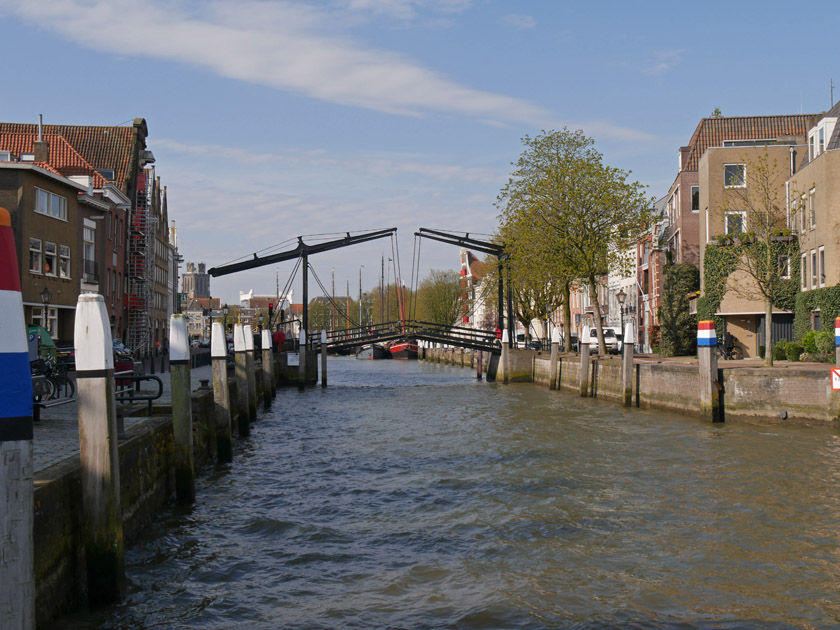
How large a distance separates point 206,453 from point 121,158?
3948 cm

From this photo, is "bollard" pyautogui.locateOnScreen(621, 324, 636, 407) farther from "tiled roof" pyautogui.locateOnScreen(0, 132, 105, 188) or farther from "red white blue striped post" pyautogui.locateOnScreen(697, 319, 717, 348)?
"tiled roof" pyautogui.locateOnScreen(0, 132, 105, 188)

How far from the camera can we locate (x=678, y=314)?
42.4 meters

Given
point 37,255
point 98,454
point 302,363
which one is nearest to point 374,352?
point 302,363

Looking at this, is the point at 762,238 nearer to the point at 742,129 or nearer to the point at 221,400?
the point at 221,400

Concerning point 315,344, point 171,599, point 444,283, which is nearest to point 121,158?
point 315,344

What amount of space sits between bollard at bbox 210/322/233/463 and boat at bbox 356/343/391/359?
71.3 metres

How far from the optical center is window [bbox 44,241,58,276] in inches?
1411

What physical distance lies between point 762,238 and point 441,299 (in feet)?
241

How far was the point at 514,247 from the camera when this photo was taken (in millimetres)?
42312

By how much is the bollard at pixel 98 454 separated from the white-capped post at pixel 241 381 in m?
14.3

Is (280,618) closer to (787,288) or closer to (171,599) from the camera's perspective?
(171,599)

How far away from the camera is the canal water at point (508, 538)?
7.87 metres

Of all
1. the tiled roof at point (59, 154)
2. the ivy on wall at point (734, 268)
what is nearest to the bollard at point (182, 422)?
the ivy on wall at point (734, 268)

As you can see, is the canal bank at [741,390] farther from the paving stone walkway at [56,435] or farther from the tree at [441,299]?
the tree at [441,299]
